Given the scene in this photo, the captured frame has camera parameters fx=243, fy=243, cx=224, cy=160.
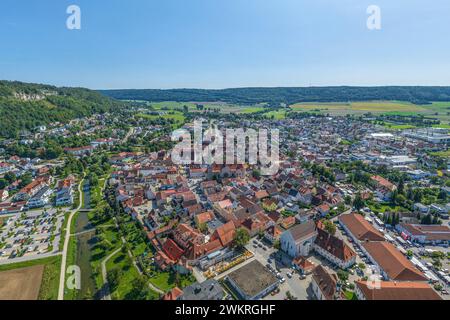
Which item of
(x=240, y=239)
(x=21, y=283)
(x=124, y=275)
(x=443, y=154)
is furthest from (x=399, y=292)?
(x=443, y=154)

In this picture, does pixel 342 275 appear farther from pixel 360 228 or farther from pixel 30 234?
pixel 30 234

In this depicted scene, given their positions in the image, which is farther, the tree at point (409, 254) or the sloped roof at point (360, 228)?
the sloped roof at point (360, 228)

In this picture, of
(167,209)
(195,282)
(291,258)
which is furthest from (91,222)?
(291,258)

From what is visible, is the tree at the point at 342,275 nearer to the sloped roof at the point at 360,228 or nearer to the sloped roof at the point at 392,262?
the sloped roof at the point at 392,262

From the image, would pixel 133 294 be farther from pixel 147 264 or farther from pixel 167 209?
pixel 167 209

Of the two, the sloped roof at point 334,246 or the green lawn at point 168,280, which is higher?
the sloped roof at point 334,246

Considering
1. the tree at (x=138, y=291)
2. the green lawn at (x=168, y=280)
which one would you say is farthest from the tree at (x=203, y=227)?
the tree at (x=138, y=291)
